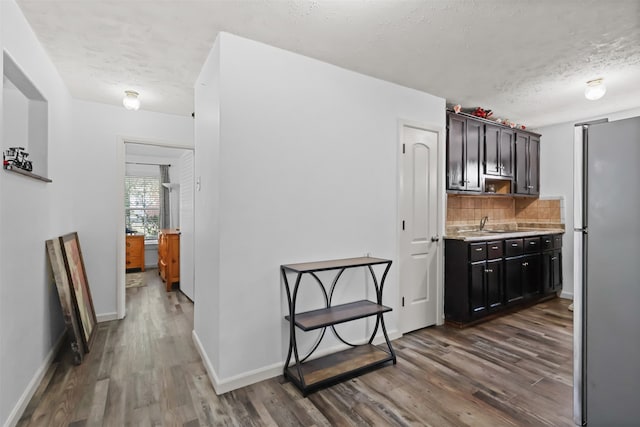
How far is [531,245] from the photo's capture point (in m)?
4.25

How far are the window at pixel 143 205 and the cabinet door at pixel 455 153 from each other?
245 inches

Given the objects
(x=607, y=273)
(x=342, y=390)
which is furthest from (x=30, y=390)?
(x=607, y=273)

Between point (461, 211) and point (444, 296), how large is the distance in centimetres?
145

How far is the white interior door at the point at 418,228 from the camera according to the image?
338 centimetres

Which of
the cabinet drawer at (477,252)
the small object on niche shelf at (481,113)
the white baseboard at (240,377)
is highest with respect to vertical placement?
the small object on niche shelf at (481,113)

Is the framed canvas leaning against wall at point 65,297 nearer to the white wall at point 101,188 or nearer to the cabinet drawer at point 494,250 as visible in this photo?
the white wall at point 101,188

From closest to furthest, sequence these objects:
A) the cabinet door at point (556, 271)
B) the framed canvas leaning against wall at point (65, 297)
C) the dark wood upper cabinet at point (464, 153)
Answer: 1. the framed canvas leaning against wall at point (65, 297)
2. the dark wood upper cabinet at point (464, 153)
3. the cabinet door at point (556, 271)

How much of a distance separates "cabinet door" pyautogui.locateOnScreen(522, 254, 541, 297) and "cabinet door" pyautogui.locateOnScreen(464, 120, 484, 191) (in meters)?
1.14

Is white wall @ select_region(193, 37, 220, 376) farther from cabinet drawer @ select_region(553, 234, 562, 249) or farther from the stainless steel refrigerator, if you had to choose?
cabinet drawer @ select_region(553, 234, 562, 249)

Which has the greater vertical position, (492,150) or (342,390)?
(492,150)

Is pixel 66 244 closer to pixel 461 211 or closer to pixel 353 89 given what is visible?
pixel 353 89

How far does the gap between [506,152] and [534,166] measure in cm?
90

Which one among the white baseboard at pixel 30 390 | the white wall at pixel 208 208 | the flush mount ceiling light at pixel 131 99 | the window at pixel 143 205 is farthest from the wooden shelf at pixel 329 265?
the window at pixel 143 205

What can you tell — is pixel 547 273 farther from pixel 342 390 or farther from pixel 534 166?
pixel 342 390
